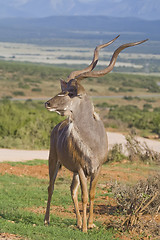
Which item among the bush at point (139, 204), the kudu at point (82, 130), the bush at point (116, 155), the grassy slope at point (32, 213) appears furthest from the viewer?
the bush at point (116, 155)

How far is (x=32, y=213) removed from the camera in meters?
10.2

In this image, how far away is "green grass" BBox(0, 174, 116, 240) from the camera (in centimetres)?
834

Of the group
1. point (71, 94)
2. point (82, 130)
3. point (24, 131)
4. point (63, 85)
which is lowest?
point (24, 131)

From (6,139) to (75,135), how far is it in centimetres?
1585

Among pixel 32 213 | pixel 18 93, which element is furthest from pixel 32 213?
pixel 18 93

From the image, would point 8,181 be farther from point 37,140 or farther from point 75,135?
point 37,140

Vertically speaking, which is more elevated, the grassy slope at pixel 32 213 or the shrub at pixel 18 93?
the grassy slope at pixel 32 213

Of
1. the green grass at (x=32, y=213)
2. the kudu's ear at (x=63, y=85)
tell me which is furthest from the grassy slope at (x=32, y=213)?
the kudu's ear at (x=63, y=85)

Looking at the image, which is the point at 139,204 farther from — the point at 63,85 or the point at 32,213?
the point at 63,85

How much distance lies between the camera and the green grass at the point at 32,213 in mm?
8336

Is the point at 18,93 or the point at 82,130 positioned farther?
the point at 18,93

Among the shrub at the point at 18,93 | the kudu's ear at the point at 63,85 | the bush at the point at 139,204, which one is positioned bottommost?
the shrub at the point at 18,93

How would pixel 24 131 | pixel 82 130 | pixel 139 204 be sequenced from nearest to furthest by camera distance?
pixel 82 130, pixel 139 204, pixel 24 131

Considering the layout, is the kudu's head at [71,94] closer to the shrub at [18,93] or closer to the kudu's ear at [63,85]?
the kudu's ear at [63,85]
